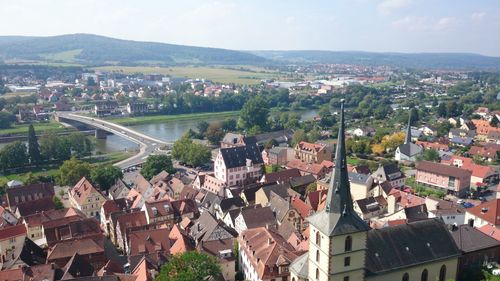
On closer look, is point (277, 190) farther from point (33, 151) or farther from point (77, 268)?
point (33, 151)

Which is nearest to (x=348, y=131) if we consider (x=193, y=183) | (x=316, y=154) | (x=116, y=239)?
(x=316, y=154)

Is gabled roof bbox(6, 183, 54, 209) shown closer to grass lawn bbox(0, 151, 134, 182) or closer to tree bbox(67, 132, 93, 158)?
grass lawn bbox(0, 151, 134, 182)

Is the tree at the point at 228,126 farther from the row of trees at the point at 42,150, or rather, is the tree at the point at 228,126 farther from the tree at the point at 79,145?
the tree at the point at 79,145

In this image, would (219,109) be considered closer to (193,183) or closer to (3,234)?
(193,183)

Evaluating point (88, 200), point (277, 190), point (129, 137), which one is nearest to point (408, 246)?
point (277, 190)

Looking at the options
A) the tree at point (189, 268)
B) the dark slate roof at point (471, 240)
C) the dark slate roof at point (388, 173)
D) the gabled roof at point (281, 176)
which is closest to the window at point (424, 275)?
the dark slate roof at point (471, 240)

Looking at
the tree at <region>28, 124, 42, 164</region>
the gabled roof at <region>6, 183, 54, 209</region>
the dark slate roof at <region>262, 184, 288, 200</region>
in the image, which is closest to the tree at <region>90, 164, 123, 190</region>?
the gabled roof at <region>6, 183, 54, 209</region>
